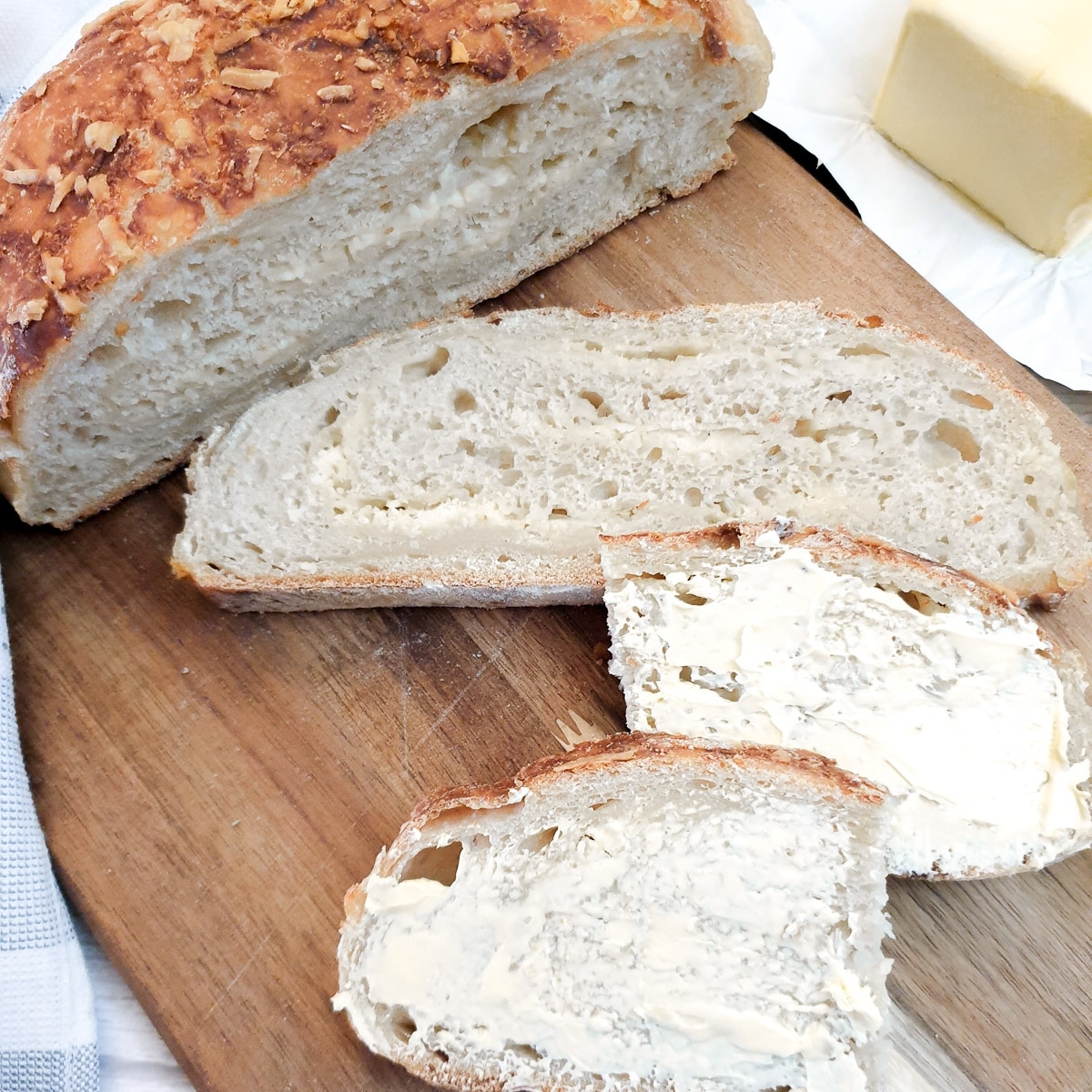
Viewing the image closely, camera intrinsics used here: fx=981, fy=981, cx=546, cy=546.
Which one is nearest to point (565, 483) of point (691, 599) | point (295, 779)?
point (691, 599)

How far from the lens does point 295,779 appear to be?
96.7 inches

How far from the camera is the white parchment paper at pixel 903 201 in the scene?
9.90 feet

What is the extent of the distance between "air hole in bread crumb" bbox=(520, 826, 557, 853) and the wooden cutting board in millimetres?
339

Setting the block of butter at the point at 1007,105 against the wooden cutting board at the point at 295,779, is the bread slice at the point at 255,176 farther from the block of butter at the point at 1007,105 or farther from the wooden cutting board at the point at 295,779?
the block of butter at the point at 1007,105

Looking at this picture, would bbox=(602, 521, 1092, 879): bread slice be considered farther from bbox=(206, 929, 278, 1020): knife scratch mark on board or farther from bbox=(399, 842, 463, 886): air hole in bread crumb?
bbox=(206, 929, 278, 1020): knife scratch mark on board

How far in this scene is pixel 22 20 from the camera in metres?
2.98

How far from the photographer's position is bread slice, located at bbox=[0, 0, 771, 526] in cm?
226

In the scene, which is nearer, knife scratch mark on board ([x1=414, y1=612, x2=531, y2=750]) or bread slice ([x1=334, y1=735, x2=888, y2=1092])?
bread slice ([x1=334, y1=735, x2=888, y2=1092])

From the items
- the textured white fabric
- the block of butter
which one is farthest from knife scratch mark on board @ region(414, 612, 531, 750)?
the textured white fabric

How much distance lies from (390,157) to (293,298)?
0.44 metres

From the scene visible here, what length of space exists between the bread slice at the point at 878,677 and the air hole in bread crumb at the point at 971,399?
1.76 feet

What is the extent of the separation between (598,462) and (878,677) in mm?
858

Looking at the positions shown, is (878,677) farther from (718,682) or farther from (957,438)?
(957,438)

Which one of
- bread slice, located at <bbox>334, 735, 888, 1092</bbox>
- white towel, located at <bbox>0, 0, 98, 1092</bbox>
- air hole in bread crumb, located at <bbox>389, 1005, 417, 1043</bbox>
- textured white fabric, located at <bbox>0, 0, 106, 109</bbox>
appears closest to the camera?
bread slice, located at <bbox>334, 735, 888, 1092</bbox>
